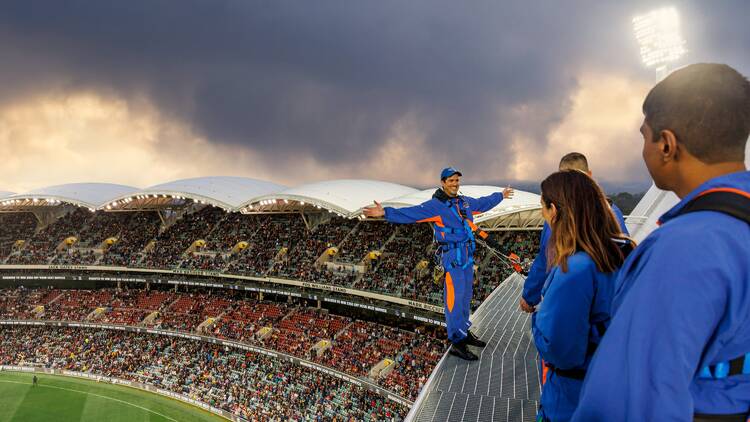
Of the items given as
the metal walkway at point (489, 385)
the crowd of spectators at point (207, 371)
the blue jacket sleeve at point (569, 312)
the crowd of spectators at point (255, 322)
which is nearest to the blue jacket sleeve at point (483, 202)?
the metal walkway at point (489, 385)

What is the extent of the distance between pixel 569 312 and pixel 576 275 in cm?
22

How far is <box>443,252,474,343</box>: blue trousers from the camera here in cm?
618

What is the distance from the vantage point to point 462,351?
20.3ft

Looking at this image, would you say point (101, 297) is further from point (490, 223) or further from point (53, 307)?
point (490, 223)

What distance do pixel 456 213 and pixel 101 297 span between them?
40622 mm

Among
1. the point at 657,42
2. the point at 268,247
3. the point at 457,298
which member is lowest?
the point at 268,247

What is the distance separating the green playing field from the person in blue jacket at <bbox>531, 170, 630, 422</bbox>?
25.2m

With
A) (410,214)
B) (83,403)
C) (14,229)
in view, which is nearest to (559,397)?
(410,214)

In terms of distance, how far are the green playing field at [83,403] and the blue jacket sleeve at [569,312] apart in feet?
82.7

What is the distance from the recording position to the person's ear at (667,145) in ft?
4.27

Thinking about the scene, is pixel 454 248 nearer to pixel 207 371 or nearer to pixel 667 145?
pixel 667 145

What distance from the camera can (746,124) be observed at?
131 centimetres

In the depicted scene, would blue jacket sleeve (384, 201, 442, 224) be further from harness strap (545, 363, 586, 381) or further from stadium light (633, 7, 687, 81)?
stadium light (633, 7, 687, 81)

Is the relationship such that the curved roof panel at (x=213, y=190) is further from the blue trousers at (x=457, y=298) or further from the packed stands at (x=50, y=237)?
the blue trousers at (x=457, y=298)
